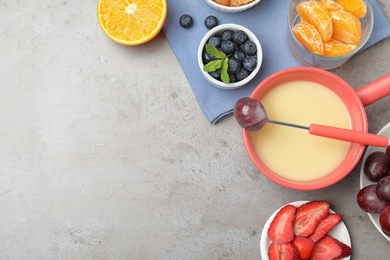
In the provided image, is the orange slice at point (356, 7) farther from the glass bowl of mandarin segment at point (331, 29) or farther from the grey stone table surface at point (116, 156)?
the grey stone table surface at point (116, 156)

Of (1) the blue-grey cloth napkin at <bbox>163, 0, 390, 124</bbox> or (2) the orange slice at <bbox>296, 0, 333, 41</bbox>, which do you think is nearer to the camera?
(2) the orange slice at <bbox>296, 0, 333, 41</bbox>

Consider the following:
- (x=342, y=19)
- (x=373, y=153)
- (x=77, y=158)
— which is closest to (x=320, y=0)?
(x=342, y=19)

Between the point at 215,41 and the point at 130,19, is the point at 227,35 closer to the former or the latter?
the point at 215,41

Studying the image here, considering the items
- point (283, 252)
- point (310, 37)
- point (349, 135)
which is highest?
point (310, 37)

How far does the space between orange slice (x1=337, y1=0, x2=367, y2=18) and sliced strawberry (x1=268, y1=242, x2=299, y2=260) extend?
1.78 feet

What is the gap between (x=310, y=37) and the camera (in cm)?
115

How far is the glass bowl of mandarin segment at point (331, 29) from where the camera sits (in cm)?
115

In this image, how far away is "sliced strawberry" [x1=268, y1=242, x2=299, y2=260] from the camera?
1.14 metres

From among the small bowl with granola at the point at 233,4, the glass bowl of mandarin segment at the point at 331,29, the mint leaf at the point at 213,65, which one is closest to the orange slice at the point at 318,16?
the glass bowl of mandarin segment at the point at 331,29

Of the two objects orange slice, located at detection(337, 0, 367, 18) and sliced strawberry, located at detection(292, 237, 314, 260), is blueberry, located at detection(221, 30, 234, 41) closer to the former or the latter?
orange slice, located at detection(337, 0, 367, 18)

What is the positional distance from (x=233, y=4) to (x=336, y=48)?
26 centimetres

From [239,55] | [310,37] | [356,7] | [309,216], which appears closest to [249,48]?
[239,55]

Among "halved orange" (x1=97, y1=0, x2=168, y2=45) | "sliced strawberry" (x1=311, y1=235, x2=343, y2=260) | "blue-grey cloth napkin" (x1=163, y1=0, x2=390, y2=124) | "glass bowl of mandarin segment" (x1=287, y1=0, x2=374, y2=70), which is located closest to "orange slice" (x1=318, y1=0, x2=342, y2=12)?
"glass bowl of mandarin segment" (x1=287, y1=0, x2=374, y2=70)

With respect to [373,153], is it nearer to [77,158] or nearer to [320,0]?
[320,0]
